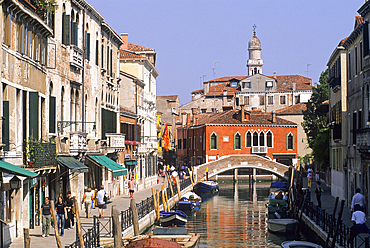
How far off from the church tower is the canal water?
179 ft

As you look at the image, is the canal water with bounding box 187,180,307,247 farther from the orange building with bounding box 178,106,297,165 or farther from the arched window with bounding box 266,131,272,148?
the arched window with bounding box 266,131,272,148

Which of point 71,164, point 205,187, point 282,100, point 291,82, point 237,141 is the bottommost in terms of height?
point 205,187

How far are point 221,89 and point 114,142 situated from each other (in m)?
51.5

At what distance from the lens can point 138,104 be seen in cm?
3528

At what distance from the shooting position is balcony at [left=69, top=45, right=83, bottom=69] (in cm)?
2100

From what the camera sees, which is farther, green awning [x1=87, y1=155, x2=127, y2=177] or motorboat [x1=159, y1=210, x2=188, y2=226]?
motorboat [x1=159, y1=210, x2=188, y2=226]

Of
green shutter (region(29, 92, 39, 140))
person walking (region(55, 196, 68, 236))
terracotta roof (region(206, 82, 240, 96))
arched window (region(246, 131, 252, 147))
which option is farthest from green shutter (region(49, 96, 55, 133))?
terracotta roof (region(206, 82, 240, 96))

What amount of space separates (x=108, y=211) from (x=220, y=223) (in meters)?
6.21

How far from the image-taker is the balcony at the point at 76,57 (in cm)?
2100

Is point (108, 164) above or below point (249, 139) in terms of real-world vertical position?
below

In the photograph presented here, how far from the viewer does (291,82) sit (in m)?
75.7

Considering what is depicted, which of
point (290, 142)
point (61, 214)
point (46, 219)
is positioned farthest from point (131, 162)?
point (290, 142)

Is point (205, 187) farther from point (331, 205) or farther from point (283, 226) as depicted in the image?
point (283, 226)

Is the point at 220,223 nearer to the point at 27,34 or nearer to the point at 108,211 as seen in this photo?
the point at 108,211
